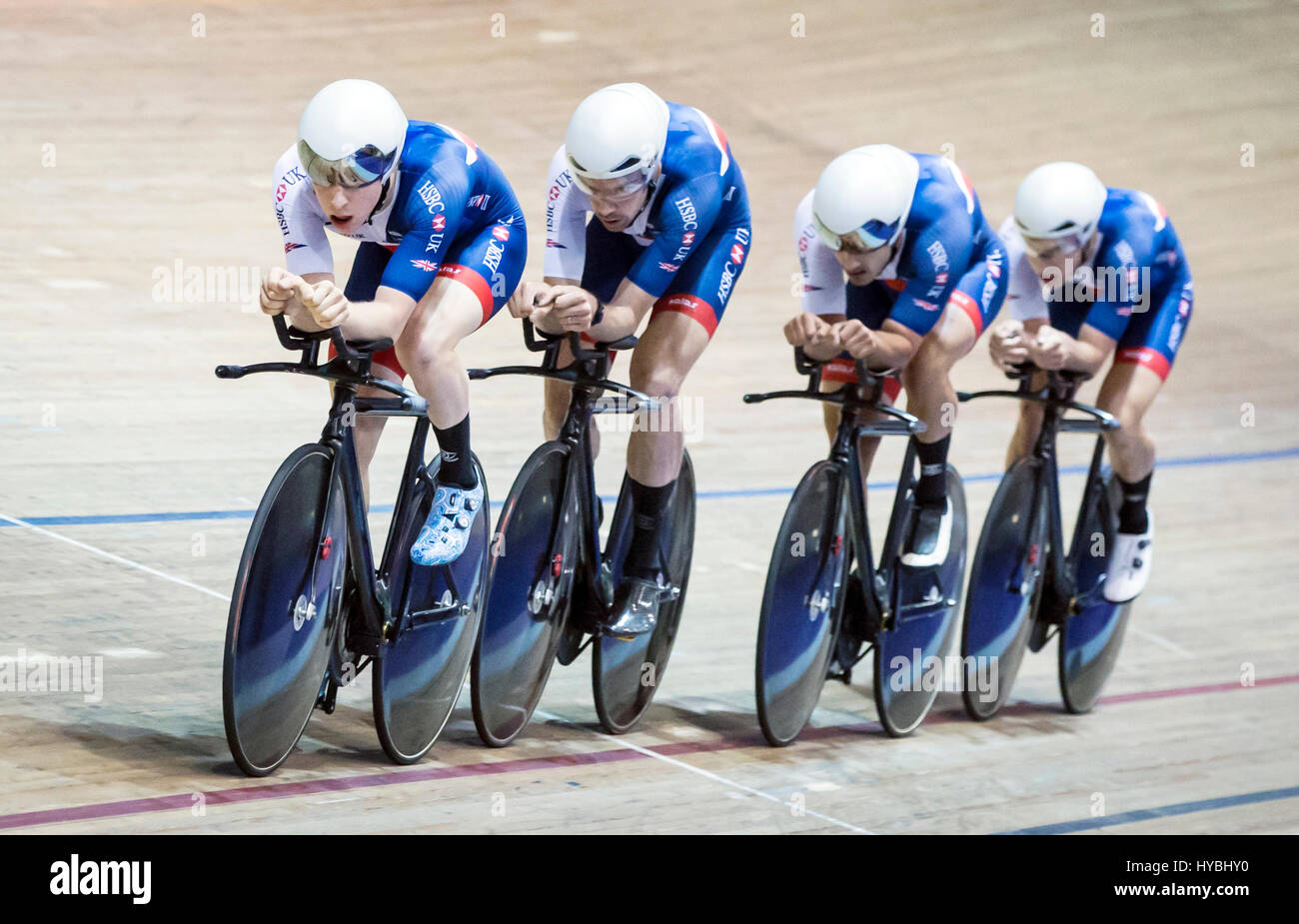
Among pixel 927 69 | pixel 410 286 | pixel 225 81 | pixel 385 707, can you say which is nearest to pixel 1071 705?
pixel 385 707

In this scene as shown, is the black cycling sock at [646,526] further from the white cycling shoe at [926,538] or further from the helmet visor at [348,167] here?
the helmet visor at [348,167]

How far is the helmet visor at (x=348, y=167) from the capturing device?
111 inches

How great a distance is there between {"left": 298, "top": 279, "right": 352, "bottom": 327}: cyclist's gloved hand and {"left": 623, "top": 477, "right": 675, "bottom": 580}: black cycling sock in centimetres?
103

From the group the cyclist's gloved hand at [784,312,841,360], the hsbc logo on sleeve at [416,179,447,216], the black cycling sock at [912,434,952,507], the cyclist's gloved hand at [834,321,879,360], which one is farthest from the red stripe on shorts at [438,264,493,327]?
the black cycling sock at [912,434,952,507]

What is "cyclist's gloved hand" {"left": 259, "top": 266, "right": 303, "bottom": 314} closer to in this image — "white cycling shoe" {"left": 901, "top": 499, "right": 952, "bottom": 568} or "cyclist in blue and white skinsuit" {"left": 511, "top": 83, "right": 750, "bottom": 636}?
"cyclist in blue and white skinsuit" {"left": 511, "top": 83, "right": 750, "bottom": 636}

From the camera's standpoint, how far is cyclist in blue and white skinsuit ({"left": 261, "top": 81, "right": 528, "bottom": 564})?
281cm

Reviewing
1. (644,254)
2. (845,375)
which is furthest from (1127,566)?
(644,254)

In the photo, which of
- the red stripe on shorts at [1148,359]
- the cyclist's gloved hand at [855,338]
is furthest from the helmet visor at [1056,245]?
the cyclist's gloved hand at [855,338]

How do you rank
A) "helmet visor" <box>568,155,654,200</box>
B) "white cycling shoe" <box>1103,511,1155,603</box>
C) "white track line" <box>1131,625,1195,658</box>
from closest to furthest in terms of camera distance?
"helmet visor" <box>568,155,654,200</box> < "white cycling shoe" <box>1103,511,1155,603</box> < "white track line" <box>1131,625,1195,658</box>

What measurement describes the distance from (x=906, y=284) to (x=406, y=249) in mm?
1277

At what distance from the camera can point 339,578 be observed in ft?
9.81

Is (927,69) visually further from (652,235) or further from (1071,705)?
(652,235)

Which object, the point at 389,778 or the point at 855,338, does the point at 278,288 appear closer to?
the point at 389,778

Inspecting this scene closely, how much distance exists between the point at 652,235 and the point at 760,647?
911 millimetres
